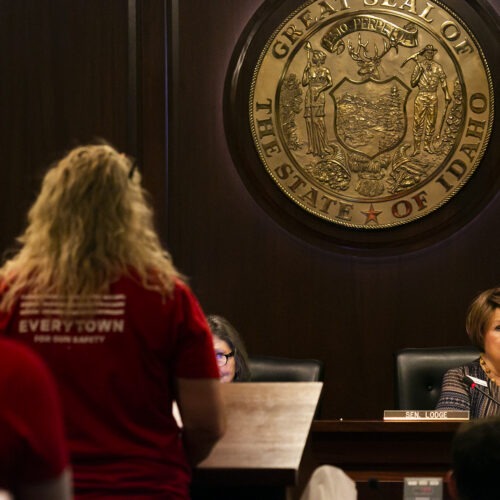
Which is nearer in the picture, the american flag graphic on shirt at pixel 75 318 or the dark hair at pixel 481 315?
the american flag graphic on shirt at pixel 75 318

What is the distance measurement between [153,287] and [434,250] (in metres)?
3.13

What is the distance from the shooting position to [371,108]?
5.09 metres

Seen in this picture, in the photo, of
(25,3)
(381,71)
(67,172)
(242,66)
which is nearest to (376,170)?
(381,71)

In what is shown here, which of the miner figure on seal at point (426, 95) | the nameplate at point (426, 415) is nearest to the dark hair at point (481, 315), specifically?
the nameplate at point (426, 415)

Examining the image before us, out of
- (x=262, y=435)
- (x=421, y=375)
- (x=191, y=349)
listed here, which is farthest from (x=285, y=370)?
(x=191, y=349)

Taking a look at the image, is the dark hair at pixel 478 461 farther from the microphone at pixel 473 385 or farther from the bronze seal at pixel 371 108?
the bronze seal at pixel 371 108

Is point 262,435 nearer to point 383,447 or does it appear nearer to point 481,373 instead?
point 383,447

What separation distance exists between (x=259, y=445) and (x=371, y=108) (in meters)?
3.12

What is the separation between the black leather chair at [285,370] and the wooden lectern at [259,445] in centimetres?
186

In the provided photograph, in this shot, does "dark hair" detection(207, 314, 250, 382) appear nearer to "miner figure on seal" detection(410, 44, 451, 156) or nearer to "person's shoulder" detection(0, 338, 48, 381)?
"miner figure on seal" detection(410, 44, 451, 156)

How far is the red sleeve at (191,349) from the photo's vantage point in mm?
2107

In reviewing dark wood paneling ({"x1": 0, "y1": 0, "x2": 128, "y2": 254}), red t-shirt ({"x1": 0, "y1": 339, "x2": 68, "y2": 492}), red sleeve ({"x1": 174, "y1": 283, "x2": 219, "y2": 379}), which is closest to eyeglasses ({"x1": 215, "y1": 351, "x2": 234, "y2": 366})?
dark wood paneling ({"x1": 0, "y1": 0, "x2": 128, "y2": 254})

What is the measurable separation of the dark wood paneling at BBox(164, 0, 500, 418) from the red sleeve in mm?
2975

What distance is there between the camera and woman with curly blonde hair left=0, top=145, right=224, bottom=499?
206 centimetres
